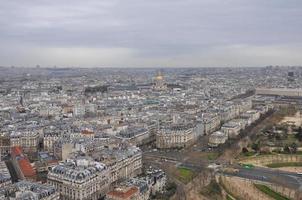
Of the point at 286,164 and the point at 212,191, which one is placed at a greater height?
the point at 286,164

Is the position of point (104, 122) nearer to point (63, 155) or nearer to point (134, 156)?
point (63, 155)

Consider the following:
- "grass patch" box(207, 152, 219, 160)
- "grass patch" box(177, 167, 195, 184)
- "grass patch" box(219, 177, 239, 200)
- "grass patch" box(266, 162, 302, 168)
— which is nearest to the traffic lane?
"grass patch" box(266, 162, 302, 168)

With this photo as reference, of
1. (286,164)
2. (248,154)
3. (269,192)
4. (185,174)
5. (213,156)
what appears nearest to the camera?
(269,192)

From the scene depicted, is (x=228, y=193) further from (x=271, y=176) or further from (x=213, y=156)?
(x=213, y=156)

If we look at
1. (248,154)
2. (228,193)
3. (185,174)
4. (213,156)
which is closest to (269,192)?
(228,193)

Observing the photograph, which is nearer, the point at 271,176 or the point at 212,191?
the point at 212,191

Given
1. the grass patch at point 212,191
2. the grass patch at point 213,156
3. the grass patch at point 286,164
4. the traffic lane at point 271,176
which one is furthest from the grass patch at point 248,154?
the grass patch at point 212,191

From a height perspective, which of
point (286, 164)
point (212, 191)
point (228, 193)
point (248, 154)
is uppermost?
point (248, 154)

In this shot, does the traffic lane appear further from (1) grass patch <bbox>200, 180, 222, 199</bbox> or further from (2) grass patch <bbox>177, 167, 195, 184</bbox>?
(2) grass patch <bbox>177, 167, 195, 184</bbox>
